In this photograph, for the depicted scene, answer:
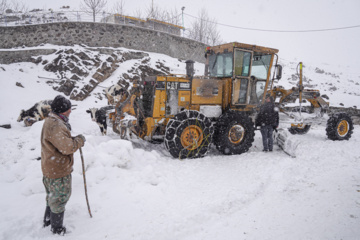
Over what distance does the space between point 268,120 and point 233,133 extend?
1.18 m

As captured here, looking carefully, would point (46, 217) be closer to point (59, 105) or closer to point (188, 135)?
point (59, 105)

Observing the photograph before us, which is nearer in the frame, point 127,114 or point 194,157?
point 194,157

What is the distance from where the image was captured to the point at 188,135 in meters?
5.48

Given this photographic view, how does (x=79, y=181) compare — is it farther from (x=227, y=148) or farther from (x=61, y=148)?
(x=227, y=148)

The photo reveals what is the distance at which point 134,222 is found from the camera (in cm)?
302

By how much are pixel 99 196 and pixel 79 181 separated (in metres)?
0.55

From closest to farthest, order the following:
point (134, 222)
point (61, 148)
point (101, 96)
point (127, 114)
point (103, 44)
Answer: point (61, 148) < point (134, 222) < point (127, 114) < point (101, 96) < point (103, 44)

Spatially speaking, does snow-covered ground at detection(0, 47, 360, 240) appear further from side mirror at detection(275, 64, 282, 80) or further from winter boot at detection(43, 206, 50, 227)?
side mirror at detection(275, 64, 282, 80)

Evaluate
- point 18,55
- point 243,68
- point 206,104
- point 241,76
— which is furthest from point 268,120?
point 18,55

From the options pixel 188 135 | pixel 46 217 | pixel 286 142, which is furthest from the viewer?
pixel 286 142

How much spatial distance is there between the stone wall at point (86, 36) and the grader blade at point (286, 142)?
14353 millimetres

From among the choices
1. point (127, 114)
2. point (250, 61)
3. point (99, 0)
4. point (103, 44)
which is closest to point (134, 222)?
point (127, 114)

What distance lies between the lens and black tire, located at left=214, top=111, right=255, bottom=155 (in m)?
5.79

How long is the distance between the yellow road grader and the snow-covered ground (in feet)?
1.70
